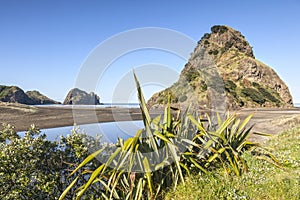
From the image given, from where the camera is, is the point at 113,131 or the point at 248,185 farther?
the point at 113,131

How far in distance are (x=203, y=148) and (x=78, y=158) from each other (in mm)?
2814

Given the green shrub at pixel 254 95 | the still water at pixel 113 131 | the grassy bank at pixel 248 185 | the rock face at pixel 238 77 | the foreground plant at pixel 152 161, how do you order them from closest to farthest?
the foreground plant at pixel 152 161
the grassy bank at pixel 248 185
the still water at pixel 113 131
the rock face at pixel 238 77
the green shrub at pixel 254 95

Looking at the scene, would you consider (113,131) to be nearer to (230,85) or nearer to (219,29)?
(230,85)

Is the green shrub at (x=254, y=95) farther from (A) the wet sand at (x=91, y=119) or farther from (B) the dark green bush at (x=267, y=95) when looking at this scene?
(A) the wet sand at (x=91, y=119)

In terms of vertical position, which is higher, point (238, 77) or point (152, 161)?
point (238, 77)

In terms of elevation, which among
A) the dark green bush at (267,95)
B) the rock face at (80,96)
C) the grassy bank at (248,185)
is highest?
the dark green bush at (267,95)

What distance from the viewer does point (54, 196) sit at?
18.1 feet

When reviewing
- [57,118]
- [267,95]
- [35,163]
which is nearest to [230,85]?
[267,95]

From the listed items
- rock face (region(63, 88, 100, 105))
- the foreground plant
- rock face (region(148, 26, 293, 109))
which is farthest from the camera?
rock face (region(148, 26, 293, 109))

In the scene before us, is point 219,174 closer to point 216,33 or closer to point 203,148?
point 203,148

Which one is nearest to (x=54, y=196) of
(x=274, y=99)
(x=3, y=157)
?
(x=3, y=157)

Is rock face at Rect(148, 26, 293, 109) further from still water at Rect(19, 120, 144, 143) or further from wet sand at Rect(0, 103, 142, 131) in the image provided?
still water at Rect(19, 120, 144, 143)

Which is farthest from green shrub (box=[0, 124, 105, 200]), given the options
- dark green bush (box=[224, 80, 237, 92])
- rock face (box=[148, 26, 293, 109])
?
dark green bush (box=[224, 80, 237, 92])

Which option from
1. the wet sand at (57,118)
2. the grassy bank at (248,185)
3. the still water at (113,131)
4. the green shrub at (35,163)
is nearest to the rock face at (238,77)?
the wet sand at (57,118)
